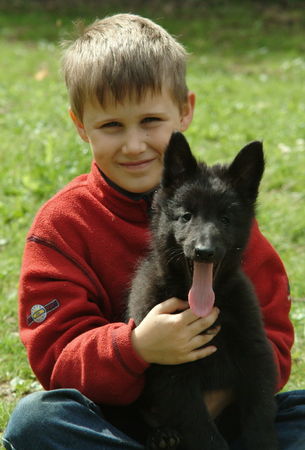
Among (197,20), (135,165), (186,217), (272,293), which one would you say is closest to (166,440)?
(186,217)

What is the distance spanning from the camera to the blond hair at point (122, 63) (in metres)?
3.49

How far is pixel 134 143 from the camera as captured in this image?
351cm

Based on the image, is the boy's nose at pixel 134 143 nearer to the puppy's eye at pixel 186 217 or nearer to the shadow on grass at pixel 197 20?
the puppy's eye at pixel 186 217

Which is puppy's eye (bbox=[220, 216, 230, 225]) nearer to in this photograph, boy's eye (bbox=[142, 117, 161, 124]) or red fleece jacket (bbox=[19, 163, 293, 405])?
red fleece jacket (bbox=[19, 163, 293, 405])

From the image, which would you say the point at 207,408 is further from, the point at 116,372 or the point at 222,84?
the point at 222,84

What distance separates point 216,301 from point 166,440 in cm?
65

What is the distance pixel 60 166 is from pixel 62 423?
3727 mm

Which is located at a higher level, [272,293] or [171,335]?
[171,335]

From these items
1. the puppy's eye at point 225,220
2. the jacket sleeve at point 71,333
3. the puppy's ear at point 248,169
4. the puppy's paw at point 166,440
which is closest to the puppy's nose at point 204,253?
the puppy's eye at point 225,220

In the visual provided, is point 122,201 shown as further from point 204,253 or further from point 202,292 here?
point 204,253

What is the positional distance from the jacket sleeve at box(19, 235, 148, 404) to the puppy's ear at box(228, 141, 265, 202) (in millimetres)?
804

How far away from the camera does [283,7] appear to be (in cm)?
1830

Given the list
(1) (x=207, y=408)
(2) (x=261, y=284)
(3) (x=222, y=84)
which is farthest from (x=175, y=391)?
(3) (x=222, y=84)

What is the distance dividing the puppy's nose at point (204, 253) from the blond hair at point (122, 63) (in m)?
1.17
